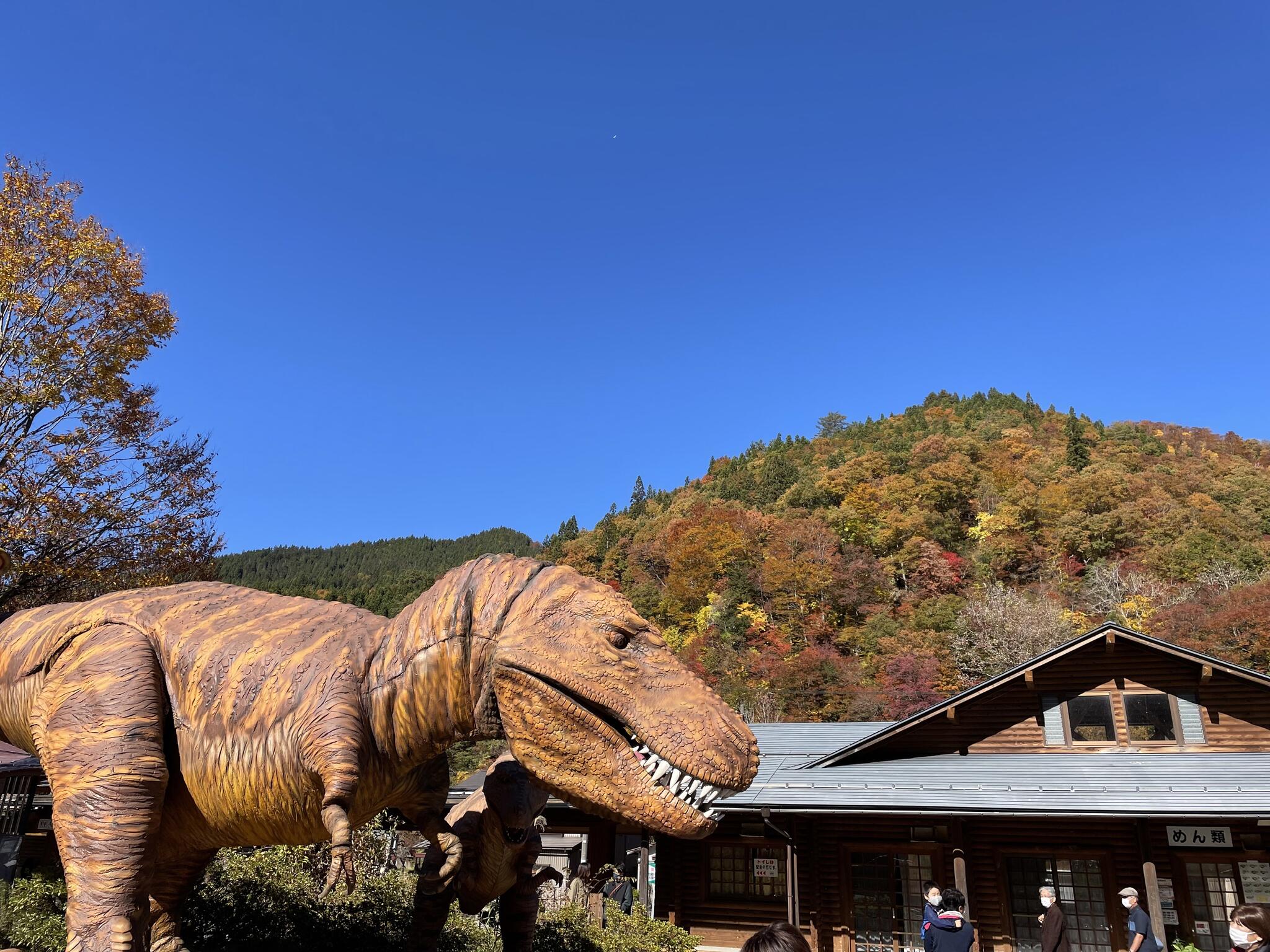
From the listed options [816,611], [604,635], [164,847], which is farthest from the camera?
[816,611]

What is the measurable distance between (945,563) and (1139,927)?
3558 cm

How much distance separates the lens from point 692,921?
534 inches

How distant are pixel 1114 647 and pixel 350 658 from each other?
45.4 ft

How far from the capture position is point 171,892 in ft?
12.5

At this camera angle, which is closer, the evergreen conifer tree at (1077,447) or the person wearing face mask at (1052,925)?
the person wearing face mask at (1052,925)

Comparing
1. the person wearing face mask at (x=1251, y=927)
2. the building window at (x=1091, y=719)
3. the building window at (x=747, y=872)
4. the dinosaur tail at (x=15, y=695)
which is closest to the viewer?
the person wearing face mask at (x=1251, y=927)

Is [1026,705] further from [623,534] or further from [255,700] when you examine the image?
[623,534]

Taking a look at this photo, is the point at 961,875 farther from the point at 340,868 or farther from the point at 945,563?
the point at 945,563

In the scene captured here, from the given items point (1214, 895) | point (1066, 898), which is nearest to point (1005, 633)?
point (1214, 895)

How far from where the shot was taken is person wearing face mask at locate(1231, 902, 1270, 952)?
122 inches

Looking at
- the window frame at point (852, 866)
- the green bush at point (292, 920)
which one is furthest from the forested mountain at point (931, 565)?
the green bush at point (292, 920)

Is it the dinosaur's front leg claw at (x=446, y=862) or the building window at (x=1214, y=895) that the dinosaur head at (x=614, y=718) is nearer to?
the dinosaur's front leg claw at (x=446, y=862)

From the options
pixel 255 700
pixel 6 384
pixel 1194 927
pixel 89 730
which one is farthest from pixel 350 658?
pixel 1194 927

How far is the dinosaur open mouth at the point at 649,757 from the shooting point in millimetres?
2510
